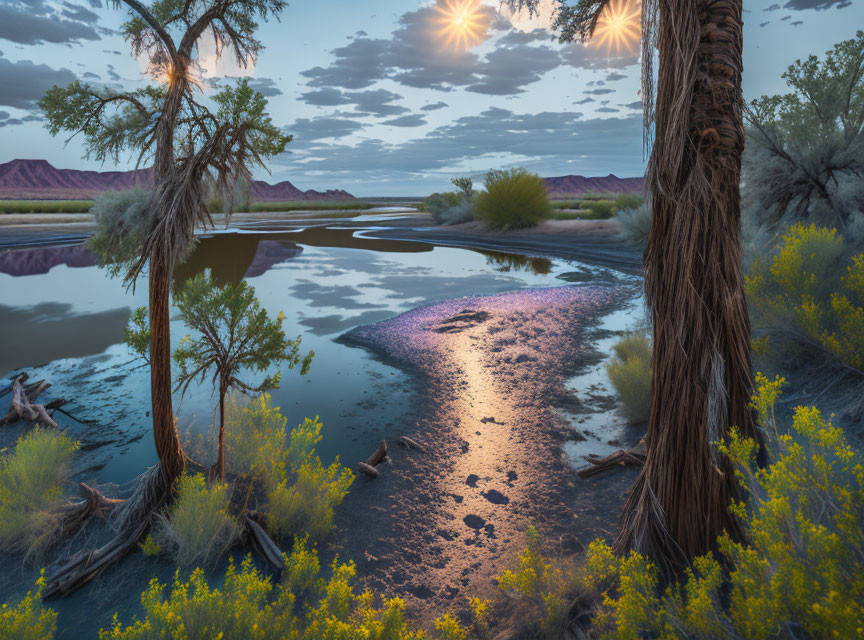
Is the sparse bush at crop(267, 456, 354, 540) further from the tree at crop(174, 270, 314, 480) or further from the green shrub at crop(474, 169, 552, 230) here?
the green shrub at crop(474, 169, 552, 230)

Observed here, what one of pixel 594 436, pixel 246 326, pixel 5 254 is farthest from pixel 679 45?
pixel 5 254

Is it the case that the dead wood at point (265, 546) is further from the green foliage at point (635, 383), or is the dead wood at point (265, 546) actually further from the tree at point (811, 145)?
the tree at point (811, 145)

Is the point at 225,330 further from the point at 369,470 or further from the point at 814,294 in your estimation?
the point at 814,294

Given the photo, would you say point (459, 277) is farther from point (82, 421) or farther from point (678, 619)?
point (678, 619)

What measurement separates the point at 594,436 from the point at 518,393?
1.77 metres

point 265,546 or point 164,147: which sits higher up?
point 164,147

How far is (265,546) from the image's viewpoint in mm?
4621

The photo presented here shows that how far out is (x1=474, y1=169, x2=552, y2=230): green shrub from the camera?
33938 mm

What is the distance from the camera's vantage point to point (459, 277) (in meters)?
19.8

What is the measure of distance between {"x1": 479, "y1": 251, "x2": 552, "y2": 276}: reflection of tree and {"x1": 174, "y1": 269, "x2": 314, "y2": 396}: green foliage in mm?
16284

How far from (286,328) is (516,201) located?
24660 mm

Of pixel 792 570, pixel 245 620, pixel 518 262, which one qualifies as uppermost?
pixel 518 262

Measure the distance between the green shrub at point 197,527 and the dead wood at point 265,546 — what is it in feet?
0.45

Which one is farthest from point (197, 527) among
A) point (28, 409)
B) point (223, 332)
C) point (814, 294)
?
point (814, 294)
